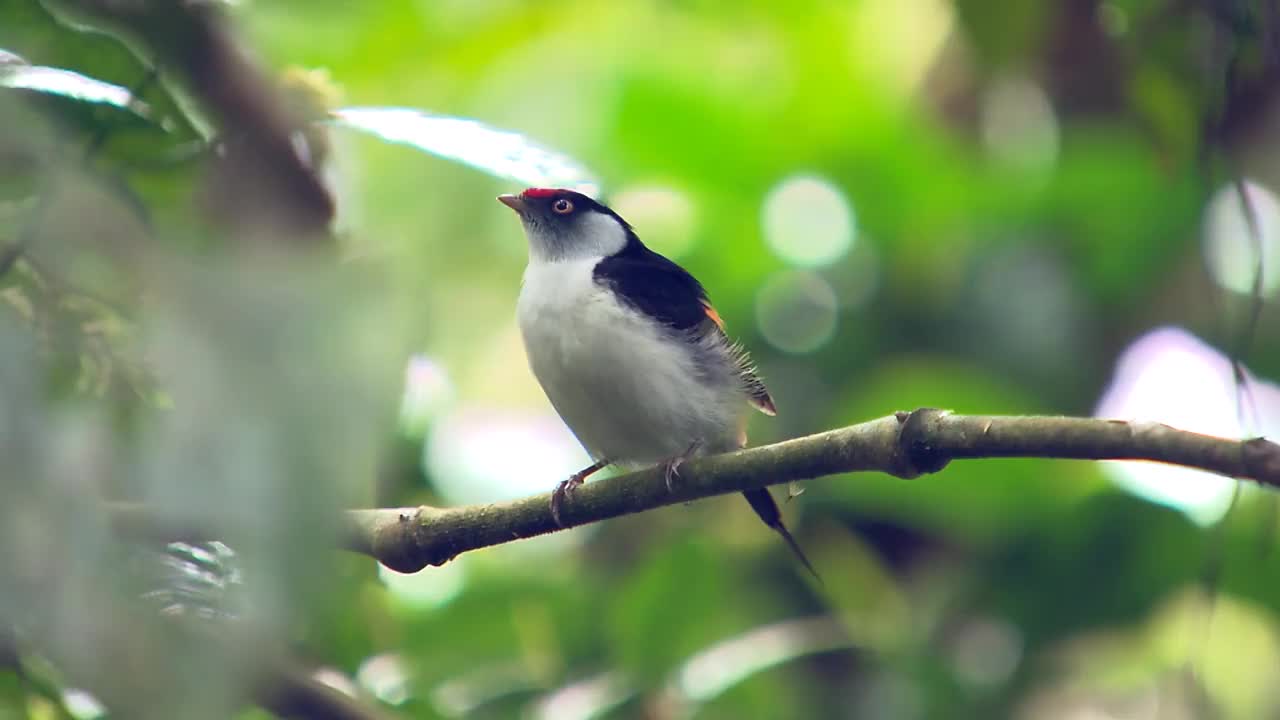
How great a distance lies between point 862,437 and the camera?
1.96 meters

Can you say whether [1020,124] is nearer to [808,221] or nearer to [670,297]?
[808,221]

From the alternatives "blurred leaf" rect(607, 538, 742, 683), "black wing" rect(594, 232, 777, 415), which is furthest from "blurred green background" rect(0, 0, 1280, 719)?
"black wing" rect(594, 232, 777, 415)

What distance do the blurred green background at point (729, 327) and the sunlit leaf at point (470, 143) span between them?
5cm

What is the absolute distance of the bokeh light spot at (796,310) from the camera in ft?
17.3

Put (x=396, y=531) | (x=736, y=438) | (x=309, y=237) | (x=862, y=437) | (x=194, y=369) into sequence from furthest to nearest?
(x=736, y=438) < (x=396, y=531) < (x=862, y=437) < (x=309, y=237) < (x=194, y=369)

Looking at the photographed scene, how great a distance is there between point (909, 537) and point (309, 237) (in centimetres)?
470

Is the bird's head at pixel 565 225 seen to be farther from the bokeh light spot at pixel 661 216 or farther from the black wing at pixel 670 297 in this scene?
the bokeh light spot at pixel 661 216

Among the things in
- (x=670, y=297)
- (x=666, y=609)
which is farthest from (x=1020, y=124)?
(x=666, y=609)

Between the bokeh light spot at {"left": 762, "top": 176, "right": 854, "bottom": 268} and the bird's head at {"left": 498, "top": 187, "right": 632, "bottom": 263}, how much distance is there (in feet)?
4.20

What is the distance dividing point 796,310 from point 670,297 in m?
1.86

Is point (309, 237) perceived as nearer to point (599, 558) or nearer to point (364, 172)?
point (599, 558)

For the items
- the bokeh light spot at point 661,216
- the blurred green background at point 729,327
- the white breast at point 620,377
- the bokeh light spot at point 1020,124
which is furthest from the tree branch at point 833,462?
the bokeh light spot at point 1020,124

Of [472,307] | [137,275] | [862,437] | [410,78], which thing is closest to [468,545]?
[862,437]

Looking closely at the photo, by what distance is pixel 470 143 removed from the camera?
1.39 metres
